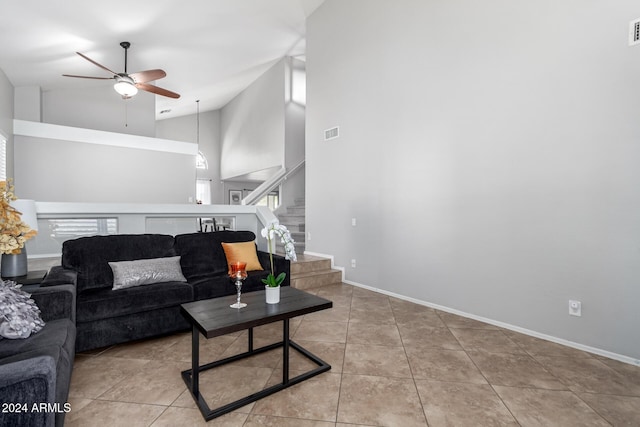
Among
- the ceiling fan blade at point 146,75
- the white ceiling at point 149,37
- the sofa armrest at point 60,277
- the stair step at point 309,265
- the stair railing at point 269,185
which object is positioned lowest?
the stair step at point 309,265

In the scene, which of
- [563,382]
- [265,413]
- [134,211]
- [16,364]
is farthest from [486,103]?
[134,211]

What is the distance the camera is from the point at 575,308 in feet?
8.97

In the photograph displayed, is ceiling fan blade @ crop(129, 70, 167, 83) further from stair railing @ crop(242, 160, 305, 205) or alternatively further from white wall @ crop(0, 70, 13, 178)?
stair railing @ crop(242, 160, 305, 205)

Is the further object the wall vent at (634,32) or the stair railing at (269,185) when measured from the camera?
the stair railing at (269,185)

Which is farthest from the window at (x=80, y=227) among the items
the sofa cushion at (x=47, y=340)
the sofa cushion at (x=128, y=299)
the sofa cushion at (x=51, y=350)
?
the sofa cushion at (x=51, y=350)

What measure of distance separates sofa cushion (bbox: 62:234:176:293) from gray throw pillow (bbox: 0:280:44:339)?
1.02 metres

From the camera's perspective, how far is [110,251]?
10.00 ft

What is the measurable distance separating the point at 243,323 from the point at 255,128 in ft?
25.6

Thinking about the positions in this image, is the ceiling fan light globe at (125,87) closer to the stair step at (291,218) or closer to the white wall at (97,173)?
the white wall at (97,173)

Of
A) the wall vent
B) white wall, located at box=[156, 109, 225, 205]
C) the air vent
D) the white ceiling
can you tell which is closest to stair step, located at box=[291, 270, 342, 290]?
the air vent

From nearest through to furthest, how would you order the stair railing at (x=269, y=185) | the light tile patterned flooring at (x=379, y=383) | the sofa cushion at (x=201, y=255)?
the light tile patterned flooring at (x=379, y=383), the sofa cushion at (x=201, y=255), the stair railing at (x=269, y=185)

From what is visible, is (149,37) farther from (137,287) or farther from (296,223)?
(137,287)

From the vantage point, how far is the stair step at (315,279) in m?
4.63

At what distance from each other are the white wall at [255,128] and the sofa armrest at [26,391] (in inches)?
265
